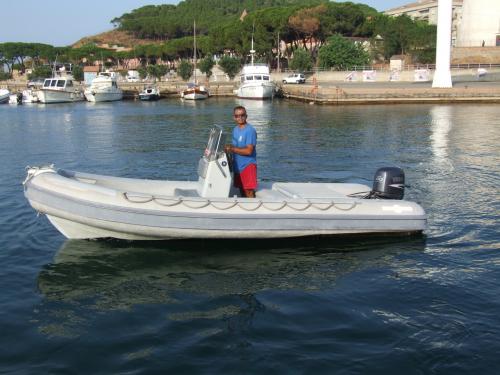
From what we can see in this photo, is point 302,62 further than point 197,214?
Yes

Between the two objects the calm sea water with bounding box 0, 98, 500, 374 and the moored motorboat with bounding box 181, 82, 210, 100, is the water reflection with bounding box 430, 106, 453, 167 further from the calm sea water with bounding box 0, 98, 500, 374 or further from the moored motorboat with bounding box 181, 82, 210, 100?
the moored motorboat with bounding box 181, 82, 210, 100

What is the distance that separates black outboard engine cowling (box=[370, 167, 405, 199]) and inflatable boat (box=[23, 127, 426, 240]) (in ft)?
0.61

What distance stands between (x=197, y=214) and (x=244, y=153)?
1299 mm

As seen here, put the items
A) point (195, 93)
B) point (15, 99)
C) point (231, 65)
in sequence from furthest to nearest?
point (231, 65) < point (15, 99) < point (195, 93)

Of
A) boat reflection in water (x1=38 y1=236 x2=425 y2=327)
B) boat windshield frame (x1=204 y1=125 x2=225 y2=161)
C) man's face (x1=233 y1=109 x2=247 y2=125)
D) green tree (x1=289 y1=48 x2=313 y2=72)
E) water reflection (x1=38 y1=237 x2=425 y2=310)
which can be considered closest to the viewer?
boat reflection in water (x1=38 y1=236 x2=425 y2=327)

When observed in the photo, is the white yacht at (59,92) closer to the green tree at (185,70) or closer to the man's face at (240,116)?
the green tree at (185,70)

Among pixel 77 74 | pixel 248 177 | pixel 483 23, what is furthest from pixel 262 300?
pixel 77 74

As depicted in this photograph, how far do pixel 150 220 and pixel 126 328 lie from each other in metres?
2.28

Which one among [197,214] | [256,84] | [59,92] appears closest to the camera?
[197,214]

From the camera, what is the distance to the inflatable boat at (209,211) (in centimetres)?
891

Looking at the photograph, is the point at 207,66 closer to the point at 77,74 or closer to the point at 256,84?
the point at 77,74

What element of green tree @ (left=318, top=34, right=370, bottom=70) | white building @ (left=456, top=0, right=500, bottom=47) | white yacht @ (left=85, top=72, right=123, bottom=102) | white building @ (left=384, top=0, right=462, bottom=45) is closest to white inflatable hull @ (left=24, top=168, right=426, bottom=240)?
white yacht @ (left=85, top=72, right=123, bottom=102)

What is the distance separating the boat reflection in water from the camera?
311 inches

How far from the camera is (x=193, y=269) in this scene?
8.89 m
